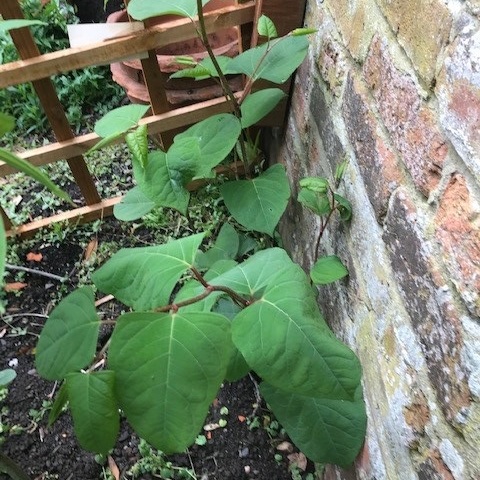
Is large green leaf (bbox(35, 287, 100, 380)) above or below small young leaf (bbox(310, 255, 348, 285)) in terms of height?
above

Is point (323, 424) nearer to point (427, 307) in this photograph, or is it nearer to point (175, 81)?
point (427, 307)

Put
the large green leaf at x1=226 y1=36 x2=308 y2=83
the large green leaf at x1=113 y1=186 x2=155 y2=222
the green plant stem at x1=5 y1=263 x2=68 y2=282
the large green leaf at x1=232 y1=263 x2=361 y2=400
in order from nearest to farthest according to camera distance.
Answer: the large green leaf at x1=232 y1=263 x2=361 y2=400 → the large green leaf at x1=226 y1=36 x2=308 y2=83 → the large green leaf at x1=113 y1=186 x2=155 y2=222 → the green plant stem at x1=5 y1=263 x2=68 y2=282

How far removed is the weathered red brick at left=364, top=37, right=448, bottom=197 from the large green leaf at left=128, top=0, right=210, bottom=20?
47cm

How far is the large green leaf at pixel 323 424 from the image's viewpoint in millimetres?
1045

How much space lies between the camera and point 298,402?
3.64ft

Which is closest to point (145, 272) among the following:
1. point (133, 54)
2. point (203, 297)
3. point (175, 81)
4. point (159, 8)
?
point (203, 297)

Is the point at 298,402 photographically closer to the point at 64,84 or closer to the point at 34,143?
the point at 34,143

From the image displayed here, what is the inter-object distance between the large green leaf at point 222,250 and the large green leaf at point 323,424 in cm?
45

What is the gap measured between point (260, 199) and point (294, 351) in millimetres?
579

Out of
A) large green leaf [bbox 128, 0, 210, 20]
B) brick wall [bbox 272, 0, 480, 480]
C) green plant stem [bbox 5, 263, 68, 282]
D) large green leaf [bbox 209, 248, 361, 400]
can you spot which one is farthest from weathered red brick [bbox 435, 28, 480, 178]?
green plant stem [bbox 5, 263, 68, 282]

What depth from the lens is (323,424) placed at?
3.54 ft

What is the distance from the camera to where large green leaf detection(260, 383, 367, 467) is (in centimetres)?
104

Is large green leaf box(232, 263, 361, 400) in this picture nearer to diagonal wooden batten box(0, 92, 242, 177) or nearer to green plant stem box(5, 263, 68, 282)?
diagonal wooden batten box(0, 92, 242, 177)

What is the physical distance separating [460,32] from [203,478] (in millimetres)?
1159
